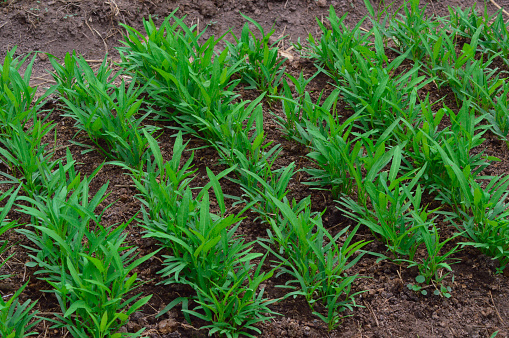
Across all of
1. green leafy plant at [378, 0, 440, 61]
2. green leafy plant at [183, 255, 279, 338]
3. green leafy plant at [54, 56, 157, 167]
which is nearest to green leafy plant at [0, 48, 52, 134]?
green leafy plant at [54, 56, 157, 167]

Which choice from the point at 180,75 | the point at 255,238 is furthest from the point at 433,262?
the point at 180,75

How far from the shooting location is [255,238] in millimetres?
2215

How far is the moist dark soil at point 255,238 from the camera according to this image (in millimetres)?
1908

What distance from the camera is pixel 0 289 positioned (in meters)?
1.97

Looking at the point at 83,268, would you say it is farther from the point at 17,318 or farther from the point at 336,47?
the point at 336,47

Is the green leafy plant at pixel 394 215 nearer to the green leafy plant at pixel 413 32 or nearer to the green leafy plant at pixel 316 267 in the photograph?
the green leafy plant at pixel 316 267

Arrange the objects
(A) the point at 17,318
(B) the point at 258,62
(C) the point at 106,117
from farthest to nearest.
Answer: (B) the point at 258,62
(C) the point at 106,117
(A) the point at 17,318

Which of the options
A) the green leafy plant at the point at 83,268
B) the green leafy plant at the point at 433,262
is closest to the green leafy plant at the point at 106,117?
the green leafy plant at the point at 83,268

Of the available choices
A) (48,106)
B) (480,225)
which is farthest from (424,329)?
(48,106)

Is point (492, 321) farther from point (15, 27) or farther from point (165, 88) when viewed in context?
point (15, 27)

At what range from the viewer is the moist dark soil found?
1.91 metres

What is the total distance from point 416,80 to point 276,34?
1159 mm

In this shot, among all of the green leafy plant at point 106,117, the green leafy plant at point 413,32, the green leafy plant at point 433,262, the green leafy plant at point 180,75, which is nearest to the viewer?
the green leafy plant at point 433,262

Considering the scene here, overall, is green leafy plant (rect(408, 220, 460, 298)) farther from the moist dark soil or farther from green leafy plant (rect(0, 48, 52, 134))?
green leafy plant (rect(0, 48, 52, 134))
